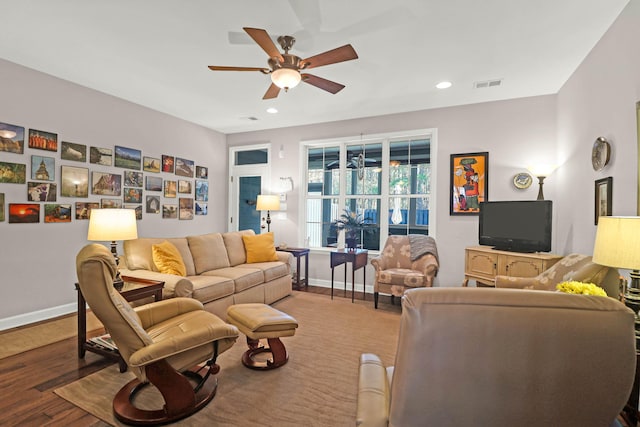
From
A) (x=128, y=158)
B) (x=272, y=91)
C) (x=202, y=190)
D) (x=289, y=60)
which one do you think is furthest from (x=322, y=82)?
(x=202, y=190)

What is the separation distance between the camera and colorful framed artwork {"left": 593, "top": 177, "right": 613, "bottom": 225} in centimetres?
251

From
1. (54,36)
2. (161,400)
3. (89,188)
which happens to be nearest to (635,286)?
(161,400)

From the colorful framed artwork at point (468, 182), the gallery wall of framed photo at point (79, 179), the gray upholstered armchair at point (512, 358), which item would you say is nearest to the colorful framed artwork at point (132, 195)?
the gallery wall of framed photo at point (79, 179)

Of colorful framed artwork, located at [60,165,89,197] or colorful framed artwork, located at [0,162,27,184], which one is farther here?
colorful framed artwork, located at [60,165,89,197]

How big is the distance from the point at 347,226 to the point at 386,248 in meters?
0.78

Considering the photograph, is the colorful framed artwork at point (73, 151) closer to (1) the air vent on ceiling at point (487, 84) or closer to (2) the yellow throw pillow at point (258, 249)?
(2) the yellow throw pillow at point (258, 249)

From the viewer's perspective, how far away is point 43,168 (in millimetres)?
3592

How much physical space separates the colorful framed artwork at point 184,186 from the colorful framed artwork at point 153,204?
446 mm

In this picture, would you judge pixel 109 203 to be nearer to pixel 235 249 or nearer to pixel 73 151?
pixel 73 151

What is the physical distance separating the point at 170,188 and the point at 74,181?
137 cm

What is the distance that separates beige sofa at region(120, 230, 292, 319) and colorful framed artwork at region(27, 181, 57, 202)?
1.05 m

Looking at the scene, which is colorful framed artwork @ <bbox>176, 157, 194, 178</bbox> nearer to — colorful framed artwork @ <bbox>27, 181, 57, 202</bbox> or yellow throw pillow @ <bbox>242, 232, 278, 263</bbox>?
yellow throw pillow @ <bbox>242, 232, 278, 263</bbox>

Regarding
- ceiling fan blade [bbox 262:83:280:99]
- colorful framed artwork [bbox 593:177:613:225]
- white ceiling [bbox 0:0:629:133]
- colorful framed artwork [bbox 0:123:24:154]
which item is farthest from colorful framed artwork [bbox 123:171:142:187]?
colorful framed artwork [bbox 593:177:613:225]

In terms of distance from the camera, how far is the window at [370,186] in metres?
4.87
